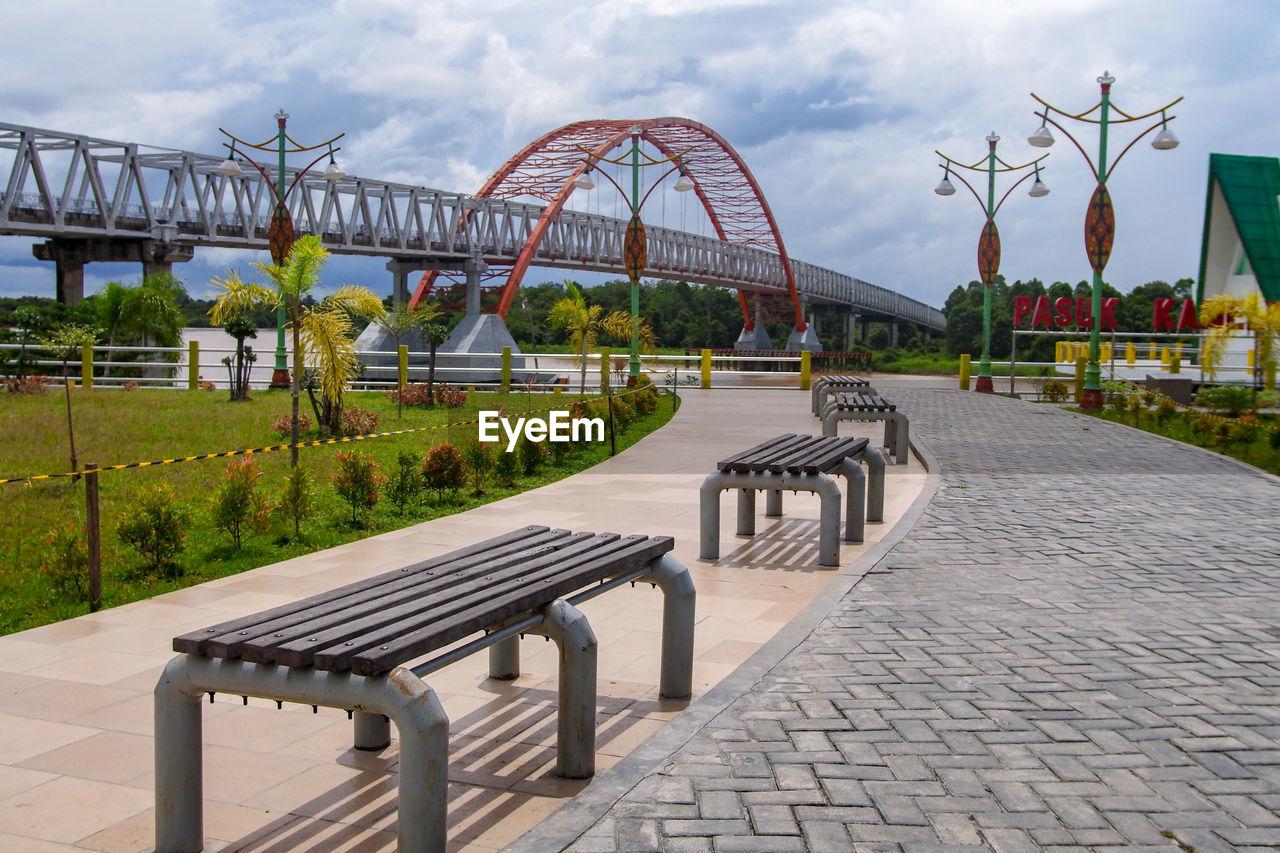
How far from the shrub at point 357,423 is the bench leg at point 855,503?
10442mm

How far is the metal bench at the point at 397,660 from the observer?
3.48m

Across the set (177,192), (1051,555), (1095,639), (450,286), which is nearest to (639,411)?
(1051,555)

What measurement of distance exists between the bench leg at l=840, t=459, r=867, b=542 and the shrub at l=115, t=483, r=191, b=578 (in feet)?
17.7

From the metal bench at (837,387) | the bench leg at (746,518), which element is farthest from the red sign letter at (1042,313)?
the bench leg at (746,518)

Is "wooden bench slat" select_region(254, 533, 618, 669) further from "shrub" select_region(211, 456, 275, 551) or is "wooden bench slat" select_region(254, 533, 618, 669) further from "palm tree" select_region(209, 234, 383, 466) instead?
"palm tree" select_region(209, 234, 383, 466)

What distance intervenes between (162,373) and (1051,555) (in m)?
30.2

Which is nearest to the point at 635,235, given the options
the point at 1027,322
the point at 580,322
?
the point at 580,322

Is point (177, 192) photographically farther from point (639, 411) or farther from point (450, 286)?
point (639, 411)

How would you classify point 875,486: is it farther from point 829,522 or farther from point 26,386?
point 26,386

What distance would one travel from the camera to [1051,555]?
8.61 meters

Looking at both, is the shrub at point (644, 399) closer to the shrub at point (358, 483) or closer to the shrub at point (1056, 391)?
the shrub at point (358, 483)

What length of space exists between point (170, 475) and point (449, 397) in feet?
39.5

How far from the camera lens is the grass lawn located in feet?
26.6

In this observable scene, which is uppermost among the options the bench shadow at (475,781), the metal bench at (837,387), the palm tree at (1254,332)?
the palm tree at (1254,332)
